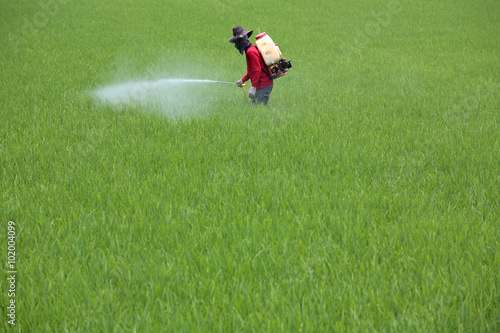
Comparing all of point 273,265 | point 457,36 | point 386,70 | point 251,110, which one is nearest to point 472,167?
point 273,265

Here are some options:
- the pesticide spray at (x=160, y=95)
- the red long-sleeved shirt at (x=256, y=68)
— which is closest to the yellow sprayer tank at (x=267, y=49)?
the red long-sleeved shirt at (x=256, y=68)

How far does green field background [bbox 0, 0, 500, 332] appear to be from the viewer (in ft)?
6.54

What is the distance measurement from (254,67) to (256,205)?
3.29 meters

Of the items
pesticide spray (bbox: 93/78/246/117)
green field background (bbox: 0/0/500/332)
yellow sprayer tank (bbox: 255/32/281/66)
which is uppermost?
yellow sprayer tank (bbox: 255/32/281/66)

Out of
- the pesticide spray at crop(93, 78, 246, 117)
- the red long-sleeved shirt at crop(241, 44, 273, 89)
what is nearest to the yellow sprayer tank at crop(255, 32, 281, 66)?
the red long-sleeved shirt at crop(241, 44, 273, 89)

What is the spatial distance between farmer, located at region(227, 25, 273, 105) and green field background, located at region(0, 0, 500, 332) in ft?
1.12

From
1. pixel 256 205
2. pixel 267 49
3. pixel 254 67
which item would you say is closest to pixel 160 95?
pixel 254 67

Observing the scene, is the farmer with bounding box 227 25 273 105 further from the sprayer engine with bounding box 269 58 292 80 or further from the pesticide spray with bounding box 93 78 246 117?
the pesticide spray with bounding box 93 78 246 117

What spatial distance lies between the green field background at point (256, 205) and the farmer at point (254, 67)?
0.34m

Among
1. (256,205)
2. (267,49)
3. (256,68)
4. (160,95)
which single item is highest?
(267,49)

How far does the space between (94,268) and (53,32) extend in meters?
13.0

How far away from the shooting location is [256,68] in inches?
234

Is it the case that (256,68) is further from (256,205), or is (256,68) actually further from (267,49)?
(256,205)

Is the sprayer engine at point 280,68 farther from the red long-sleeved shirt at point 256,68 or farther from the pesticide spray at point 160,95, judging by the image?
the pesticide spray at point 160,95
